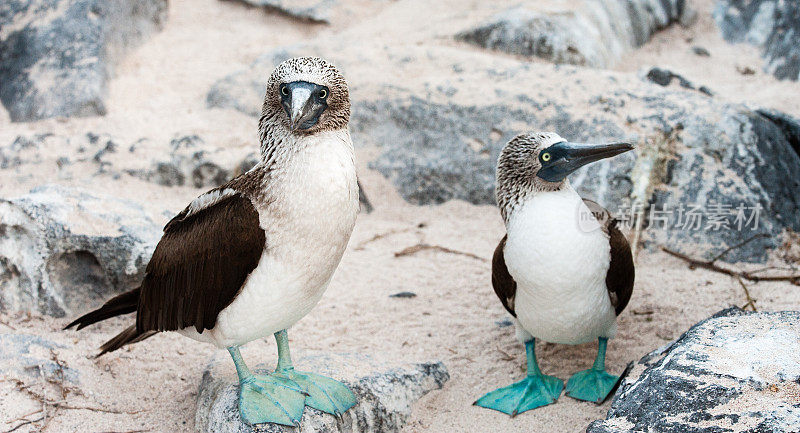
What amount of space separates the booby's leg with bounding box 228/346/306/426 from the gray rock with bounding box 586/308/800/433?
1.31 meters

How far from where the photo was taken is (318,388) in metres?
3.45

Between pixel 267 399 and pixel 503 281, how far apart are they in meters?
1.34

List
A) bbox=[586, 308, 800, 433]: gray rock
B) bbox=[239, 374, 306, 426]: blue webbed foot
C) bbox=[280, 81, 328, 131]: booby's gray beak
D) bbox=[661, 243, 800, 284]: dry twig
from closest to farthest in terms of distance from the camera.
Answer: bbox=[586, 308, 800, 433]: gray rock, bbox=[280, 81, 328, 131]: booby's gray beak, bbox=[239, 374, 306, 426]: blue webbed foot, bbox=[661, 243, 800, 284]: dry twig

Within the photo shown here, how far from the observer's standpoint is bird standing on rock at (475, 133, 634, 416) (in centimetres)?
352

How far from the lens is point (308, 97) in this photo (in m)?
2.98

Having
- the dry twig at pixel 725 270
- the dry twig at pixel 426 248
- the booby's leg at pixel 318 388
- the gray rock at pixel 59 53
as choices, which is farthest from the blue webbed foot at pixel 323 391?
the gray rock at pixel 59 53

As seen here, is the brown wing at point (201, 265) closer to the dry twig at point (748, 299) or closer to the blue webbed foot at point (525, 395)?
the blue webbed foot at point (525, 395)

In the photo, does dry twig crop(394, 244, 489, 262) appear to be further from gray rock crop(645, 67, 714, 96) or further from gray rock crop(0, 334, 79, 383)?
gray rock crop(645, 67, 714, 96)

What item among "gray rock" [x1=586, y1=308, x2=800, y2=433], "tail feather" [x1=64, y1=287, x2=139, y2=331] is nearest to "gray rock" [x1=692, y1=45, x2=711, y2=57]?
"gray rock" [x1=586, y1=308, x2=800, y2=433]

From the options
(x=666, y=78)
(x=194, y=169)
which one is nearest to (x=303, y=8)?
(x=194, y=169)

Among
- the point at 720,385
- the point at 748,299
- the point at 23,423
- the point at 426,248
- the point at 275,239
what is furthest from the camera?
the point at 426,248

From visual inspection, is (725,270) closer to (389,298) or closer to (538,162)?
(538,162)

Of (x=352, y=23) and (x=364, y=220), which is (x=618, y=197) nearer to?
(x=364, y=220)

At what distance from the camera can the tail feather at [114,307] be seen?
3.66m
